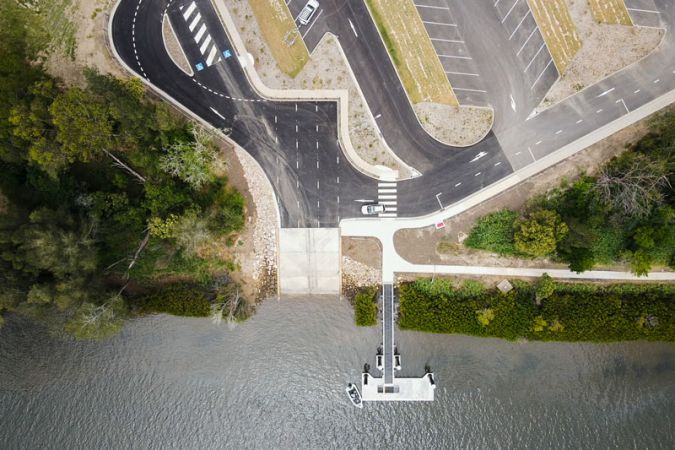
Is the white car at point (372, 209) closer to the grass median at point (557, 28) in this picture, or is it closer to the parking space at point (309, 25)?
the parking space at point (309, 25)

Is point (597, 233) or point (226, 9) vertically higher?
point (226, 9)

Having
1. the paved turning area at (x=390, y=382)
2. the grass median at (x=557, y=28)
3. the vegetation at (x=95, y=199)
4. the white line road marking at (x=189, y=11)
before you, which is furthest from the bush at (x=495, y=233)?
the white line road marking at (x=189, y=11)

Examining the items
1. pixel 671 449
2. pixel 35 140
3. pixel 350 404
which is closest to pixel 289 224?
pixel 350 404

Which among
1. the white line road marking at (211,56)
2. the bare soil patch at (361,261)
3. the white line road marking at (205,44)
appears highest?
the white line road marking at (205,44)

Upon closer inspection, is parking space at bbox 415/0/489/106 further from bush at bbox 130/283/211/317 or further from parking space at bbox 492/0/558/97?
bush at bbox 130/283/211/317

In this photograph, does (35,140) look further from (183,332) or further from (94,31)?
(183,332)
